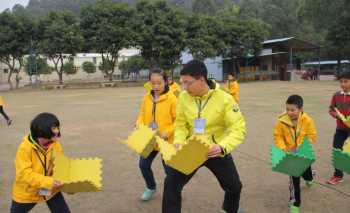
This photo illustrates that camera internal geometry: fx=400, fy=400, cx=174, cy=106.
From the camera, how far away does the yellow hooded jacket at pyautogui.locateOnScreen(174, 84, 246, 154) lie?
3271 millimetres

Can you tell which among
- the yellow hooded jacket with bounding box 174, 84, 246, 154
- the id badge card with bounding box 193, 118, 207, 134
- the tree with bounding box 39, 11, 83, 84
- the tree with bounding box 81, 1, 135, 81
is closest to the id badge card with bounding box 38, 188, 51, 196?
the yellow hooded jacket with bounding box 174, 84, 246, 154

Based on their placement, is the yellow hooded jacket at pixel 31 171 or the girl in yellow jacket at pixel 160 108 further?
the girl in yellow jacket at pixel 160 108

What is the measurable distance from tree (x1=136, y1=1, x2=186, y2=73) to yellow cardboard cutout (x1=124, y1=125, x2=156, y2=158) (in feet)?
103

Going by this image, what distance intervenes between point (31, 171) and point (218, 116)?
153 cm

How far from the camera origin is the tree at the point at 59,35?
110 ft

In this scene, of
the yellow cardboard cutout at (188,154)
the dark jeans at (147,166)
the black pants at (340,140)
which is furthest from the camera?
the black pants at (340,140)

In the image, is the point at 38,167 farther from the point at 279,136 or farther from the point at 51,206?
the point at 279,136

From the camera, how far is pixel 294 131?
4.37 meters

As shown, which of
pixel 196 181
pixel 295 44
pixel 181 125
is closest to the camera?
pixel 181 125

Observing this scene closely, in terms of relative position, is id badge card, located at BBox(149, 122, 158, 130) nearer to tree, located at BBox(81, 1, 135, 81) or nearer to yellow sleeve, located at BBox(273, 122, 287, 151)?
yellow sleeve, located at BBox(273, 122, 287, 151)

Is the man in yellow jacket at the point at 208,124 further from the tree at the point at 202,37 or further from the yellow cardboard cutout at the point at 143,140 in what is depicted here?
the tree at the point at 202,37

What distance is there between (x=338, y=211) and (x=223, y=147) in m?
1.94

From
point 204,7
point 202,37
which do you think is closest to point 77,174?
point 202,37

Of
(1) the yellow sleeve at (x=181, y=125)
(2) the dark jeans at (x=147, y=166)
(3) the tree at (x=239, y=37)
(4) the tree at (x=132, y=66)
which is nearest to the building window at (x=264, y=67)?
(3) the tree at (x=239, y=37)
